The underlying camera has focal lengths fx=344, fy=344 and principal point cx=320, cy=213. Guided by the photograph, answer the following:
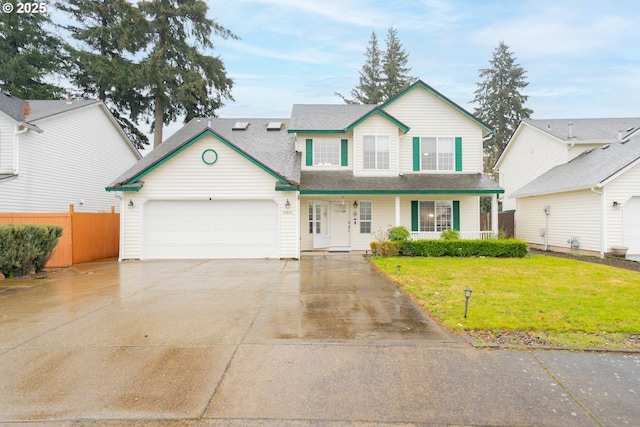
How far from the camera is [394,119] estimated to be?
14984mm

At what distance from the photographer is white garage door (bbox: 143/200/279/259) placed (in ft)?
44.1

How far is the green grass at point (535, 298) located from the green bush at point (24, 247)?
32.6 feet

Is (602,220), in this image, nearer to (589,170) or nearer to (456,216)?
(589,170)

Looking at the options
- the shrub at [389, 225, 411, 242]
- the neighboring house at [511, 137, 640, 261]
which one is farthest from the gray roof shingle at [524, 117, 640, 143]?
the shrub at [389, 225, 411, 242]

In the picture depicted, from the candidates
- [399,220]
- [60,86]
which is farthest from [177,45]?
[399,220]

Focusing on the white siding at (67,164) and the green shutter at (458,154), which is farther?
the green shutter at (458,154)

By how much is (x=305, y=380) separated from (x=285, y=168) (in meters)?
11.5

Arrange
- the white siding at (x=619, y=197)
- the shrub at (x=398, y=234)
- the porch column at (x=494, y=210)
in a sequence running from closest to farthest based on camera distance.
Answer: the white siding at (x=619, y=197), the shrub at (x=398, y=234), the porch column at (x=494, y=210)

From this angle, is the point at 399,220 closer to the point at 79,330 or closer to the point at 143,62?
the point at 79,330

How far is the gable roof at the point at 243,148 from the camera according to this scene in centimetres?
1309

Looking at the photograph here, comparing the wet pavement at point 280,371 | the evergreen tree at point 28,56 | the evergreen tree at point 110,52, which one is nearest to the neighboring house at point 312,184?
the wet pavement at point 280,371

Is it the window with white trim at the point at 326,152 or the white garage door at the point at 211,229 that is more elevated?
the window with white trim at the point at 326,152

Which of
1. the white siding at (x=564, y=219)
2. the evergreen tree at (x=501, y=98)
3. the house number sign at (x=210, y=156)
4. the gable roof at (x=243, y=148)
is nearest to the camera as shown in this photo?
the gable roof at (x=243, y=148)

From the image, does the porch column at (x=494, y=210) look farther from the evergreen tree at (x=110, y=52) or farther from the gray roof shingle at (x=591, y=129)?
the evergreen tree at (x=110, y=52)
